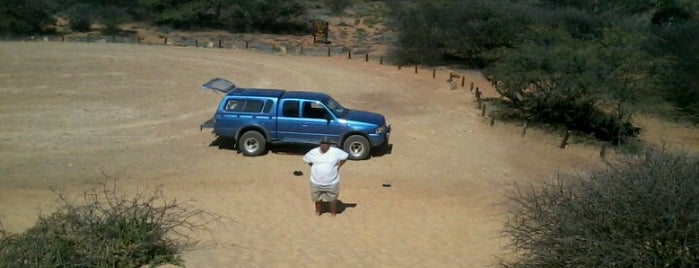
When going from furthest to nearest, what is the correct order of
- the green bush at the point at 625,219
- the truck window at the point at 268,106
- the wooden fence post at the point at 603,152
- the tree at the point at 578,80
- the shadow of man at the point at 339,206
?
the tree at the point at 578,80, the wooden fence post at the point at 603,152, the truck window at the point at 268,106, the shadow of man at the point at 339,206, the green bush at the point at 625,219

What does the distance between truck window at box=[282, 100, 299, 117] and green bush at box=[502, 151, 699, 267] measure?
7.99 metres

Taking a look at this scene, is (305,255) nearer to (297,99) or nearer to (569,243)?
(569,243)

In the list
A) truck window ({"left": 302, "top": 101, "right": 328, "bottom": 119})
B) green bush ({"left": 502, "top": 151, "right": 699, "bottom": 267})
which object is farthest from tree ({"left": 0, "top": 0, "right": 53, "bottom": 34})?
green bush ({"left": 502, "top": 151, "right": 699, "bottom": 267})

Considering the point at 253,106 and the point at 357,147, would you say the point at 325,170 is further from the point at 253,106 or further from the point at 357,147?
the point at 253,106

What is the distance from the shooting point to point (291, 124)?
14977 mm

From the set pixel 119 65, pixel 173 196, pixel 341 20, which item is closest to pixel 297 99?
pixel 173 196

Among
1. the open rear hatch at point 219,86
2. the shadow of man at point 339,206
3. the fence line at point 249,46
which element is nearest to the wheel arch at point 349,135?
the shadow of man at point 339,206

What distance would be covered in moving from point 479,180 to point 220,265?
7.82 meters

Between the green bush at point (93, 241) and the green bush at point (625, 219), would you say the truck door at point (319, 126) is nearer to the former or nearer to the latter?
the green bush at point (93, 241)

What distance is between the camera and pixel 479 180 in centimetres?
1448

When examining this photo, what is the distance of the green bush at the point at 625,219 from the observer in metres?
6.60

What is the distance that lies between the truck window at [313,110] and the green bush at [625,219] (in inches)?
305

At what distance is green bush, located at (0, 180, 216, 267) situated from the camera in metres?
7.15

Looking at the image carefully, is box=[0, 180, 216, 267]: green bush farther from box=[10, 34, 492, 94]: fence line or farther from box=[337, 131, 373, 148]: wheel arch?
box=[10, 34, 492, 94]: fence line
